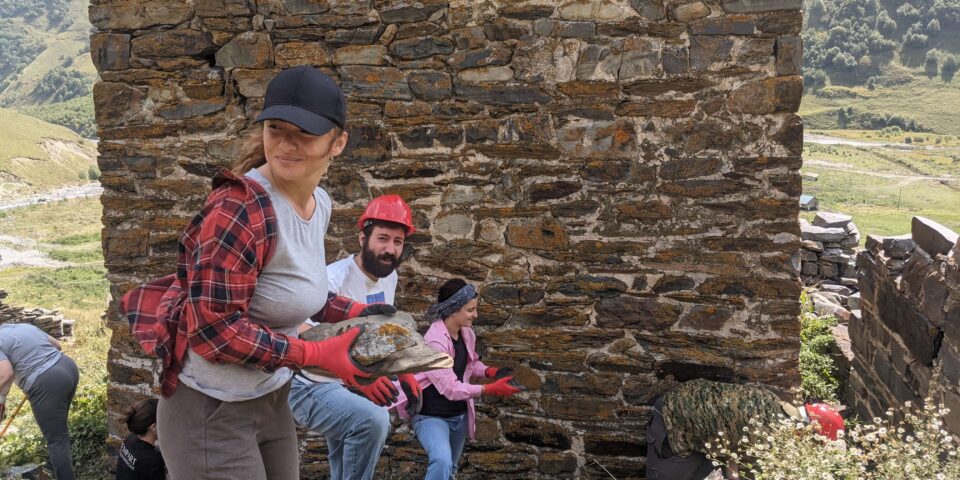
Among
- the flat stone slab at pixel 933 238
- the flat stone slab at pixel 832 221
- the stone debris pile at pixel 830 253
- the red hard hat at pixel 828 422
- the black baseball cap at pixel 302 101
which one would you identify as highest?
the black baseball cap at pixel 302 101

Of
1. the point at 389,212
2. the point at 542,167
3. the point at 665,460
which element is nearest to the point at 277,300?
the point at 389,212

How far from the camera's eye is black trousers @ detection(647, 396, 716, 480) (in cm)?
374

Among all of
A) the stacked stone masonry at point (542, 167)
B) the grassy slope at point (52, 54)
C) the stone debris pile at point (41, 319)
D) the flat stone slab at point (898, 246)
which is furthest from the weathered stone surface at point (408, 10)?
the grassy slope at point (52, 54)

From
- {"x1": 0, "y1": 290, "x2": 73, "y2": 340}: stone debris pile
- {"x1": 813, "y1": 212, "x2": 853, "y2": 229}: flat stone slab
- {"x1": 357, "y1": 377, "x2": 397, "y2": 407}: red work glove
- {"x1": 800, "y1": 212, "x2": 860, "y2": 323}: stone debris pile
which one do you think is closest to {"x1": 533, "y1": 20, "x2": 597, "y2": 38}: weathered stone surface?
{"x1": 357, "y1": 377, "x2": 397, "y2": 407}: red work glove

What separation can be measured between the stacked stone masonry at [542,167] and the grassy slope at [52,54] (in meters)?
98.4

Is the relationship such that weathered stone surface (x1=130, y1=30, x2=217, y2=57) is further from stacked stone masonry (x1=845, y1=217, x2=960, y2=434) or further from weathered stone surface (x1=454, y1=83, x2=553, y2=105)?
stacked stone masonry (x1=845, y1=217, x2=960, y2=434)

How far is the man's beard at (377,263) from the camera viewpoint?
10.4 feet

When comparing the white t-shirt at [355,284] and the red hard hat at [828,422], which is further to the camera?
the red hard hat at [828,422]

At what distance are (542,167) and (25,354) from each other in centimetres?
334

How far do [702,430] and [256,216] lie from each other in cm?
273

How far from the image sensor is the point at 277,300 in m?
1.87

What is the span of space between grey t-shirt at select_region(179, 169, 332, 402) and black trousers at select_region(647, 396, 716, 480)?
2480mm

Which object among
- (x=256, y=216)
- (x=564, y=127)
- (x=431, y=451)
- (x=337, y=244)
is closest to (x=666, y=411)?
(x=431, y=451)

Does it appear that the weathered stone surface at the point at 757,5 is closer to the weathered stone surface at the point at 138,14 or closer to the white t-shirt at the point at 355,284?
the white t-shirt at the point at 355,284
